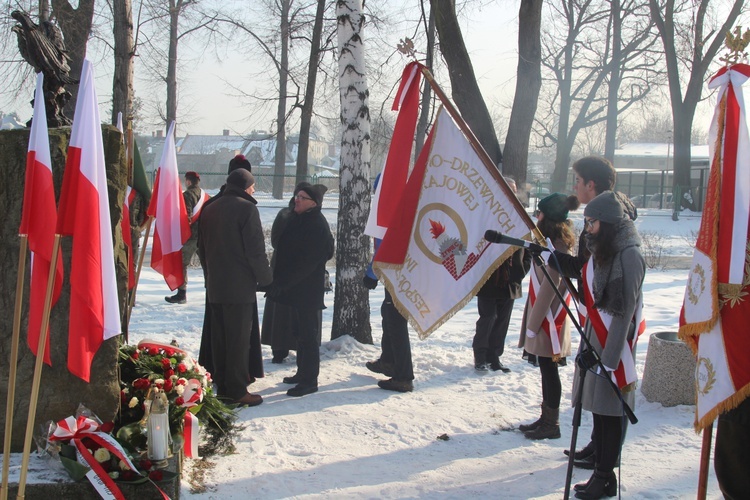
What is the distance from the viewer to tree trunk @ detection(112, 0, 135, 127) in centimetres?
1031

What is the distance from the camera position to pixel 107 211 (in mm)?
3605

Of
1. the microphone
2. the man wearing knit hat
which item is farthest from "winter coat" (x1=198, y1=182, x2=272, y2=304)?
the man wearing knit hat

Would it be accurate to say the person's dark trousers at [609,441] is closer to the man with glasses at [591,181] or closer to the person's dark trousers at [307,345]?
the man with glasses at [591,181]

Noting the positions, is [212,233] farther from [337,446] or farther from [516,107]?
[516,107]

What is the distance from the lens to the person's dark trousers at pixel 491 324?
6645 millimetres

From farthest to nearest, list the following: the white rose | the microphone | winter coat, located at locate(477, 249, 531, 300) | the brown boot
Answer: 1. winter coat, located at locate(477, 249, 531, 300)
2. the brown boot
3. the white rose
4. the microphone

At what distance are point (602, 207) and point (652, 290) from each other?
827cm

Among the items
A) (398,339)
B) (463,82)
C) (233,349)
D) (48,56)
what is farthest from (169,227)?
(463,82)

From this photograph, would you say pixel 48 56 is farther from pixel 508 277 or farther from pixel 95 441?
pixel 508 277

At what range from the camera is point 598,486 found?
13.5ft

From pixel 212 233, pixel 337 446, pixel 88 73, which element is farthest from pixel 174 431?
pixel 88 73

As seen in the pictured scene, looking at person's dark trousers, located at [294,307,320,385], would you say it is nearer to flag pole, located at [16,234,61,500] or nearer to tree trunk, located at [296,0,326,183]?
flag pole, located at [16,234,61,500]

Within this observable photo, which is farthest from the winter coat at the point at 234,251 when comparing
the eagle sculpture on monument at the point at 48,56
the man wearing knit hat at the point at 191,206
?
the man wearing knit hat at the point at 191,206

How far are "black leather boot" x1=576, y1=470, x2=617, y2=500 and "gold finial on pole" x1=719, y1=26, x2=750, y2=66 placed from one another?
2.39 m
